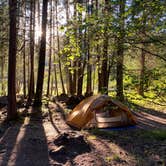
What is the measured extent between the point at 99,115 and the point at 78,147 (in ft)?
12.6

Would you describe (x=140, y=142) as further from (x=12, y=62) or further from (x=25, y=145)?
(x=12, y=62)

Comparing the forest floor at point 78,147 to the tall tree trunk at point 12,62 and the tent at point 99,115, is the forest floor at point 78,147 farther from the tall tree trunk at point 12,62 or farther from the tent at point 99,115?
the tall tree trunk at point 12,62

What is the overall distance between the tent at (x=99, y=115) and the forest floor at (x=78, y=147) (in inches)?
23.5

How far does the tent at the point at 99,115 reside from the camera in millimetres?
10109

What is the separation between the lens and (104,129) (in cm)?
995

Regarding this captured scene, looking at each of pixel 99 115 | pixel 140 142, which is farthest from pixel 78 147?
pixel 99 115

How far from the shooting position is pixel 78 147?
272 inches

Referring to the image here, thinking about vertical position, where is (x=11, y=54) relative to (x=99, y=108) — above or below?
above

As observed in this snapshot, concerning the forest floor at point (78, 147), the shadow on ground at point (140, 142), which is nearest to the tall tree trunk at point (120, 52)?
the shadow on ground at point (140, 142)

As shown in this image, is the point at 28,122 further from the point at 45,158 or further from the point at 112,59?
the point at 112,59

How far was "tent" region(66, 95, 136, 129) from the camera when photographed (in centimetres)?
1011

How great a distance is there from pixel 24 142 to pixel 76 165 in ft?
7.60

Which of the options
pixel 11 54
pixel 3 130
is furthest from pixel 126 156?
pixel 11 54

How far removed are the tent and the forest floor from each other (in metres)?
0.60
